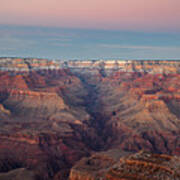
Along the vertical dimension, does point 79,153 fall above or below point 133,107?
below

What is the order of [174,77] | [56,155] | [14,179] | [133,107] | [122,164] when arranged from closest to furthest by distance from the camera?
1. [122,164]
2. [14,179]
3. [56,155]
4. [133,107]
5. [174,77]

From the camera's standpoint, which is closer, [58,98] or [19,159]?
[19,159]

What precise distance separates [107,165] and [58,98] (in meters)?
78.5

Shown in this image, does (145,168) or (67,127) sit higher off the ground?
(145,168)

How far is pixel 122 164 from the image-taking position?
126ft

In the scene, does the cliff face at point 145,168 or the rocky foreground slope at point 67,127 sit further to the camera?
the rocky foreground slope at point 67,127

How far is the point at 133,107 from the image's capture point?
130 m

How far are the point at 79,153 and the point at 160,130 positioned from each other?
117 ft

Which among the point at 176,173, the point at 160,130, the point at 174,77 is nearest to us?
the point at 176,173

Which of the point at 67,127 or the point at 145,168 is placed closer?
the point at 145,168

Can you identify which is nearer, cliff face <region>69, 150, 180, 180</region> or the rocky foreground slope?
cliff face <region>69, 150, 180, 180</region>

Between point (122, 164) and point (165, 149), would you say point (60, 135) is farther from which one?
point (122, 164)

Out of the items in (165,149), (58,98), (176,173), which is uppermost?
(58,98)

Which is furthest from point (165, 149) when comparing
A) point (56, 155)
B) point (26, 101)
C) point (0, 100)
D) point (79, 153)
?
point (0, 100)
